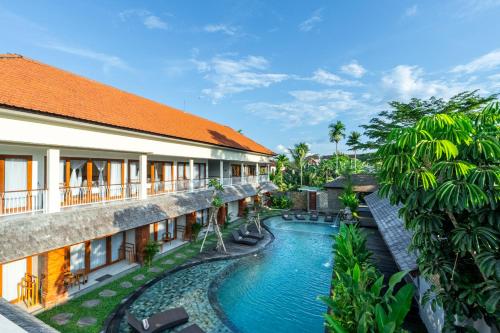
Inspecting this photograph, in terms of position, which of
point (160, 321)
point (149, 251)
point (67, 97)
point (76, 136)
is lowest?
point (160, 321)

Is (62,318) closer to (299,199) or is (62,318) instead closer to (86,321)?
(86,321)

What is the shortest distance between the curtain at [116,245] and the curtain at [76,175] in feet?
13.3

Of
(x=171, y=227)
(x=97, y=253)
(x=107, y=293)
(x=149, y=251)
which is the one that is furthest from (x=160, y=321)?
(x=171, y=227)

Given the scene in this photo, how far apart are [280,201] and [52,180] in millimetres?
32321

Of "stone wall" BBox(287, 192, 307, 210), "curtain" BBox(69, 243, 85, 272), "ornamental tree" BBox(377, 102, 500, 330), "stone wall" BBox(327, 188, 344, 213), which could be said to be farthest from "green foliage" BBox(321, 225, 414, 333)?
"stone wall" BBox(287, 192, 307, 210)

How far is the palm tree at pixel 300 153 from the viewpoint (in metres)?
48.5

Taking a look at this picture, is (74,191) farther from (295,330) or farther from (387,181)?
(387,181)

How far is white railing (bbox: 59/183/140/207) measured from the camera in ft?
42.8

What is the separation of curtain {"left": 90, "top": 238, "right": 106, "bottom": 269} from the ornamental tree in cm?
1588

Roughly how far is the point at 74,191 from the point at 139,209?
3.54 meters

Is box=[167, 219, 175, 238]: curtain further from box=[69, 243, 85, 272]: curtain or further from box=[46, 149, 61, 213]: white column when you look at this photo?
box=[46, 149, 61, 213]: white column

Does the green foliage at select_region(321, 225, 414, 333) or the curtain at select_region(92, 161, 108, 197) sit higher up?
the curtain at select_region(92, 161, 108, 197)

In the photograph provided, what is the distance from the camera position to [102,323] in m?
10.2

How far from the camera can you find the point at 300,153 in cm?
4869
